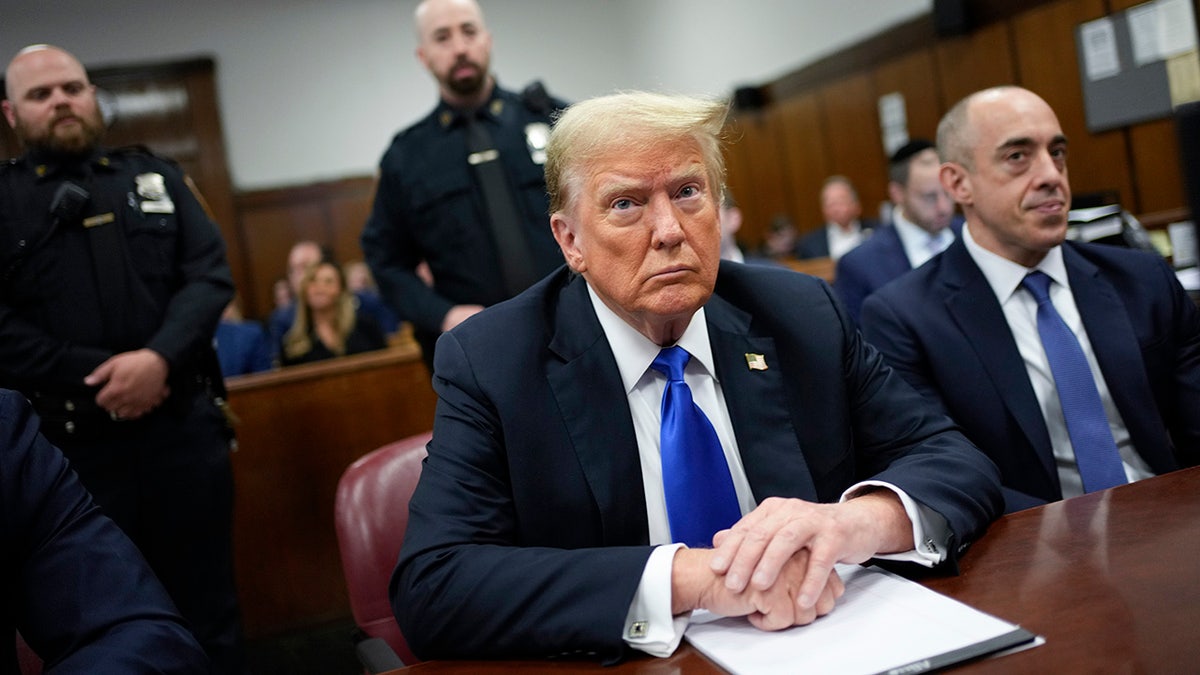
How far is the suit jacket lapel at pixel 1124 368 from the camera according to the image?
2.05m

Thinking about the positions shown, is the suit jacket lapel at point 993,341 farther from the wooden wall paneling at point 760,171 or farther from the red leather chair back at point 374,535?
the wooden wall paneling at point 760,171

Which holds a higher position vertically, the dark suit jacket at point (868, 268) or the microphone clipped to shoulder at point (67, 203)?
the microphone clipped to shoulder at point (67, 203)

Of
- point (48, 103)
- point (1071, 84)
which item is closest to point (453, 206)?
point (48, 103)

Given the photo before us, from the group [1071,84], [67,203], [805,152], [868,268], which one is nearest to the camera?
[67,203]

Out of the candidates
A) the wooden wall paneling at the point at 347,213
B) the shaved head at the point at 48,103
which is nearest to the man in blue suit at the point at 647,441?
the shaved head at the point at 48,103

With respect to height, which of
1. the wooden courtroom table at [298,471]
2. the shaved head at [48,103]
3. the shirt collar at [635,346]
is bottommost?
the wooden courtroom table at [298,471]

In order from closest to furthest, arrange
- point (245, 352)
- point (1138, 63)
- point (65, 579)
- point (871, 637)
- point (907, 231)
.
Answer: point (871, 637) < point (65, 579) < point (907, 231) < point (245, 352) < point (1138, 63)

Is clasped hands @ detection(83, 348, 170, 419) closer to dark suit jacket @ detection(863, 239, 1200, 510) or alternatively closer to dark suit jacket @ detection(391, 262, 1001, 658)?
dark suit jacket @ detection(391, 262, 1001, 658)

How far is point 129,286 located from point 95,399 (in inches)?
12.8

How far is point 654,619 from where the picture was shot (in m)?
1.13

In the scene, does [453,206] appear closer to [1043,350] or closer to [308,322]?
[1043,350]

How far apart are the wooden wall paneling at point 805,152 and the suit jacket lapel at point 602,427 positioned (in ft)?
27.1

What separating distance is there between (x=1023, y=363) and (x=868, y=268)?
5.43ft

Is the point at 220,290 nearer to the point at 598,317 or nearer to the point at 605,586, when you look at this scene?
the point at 598,317
